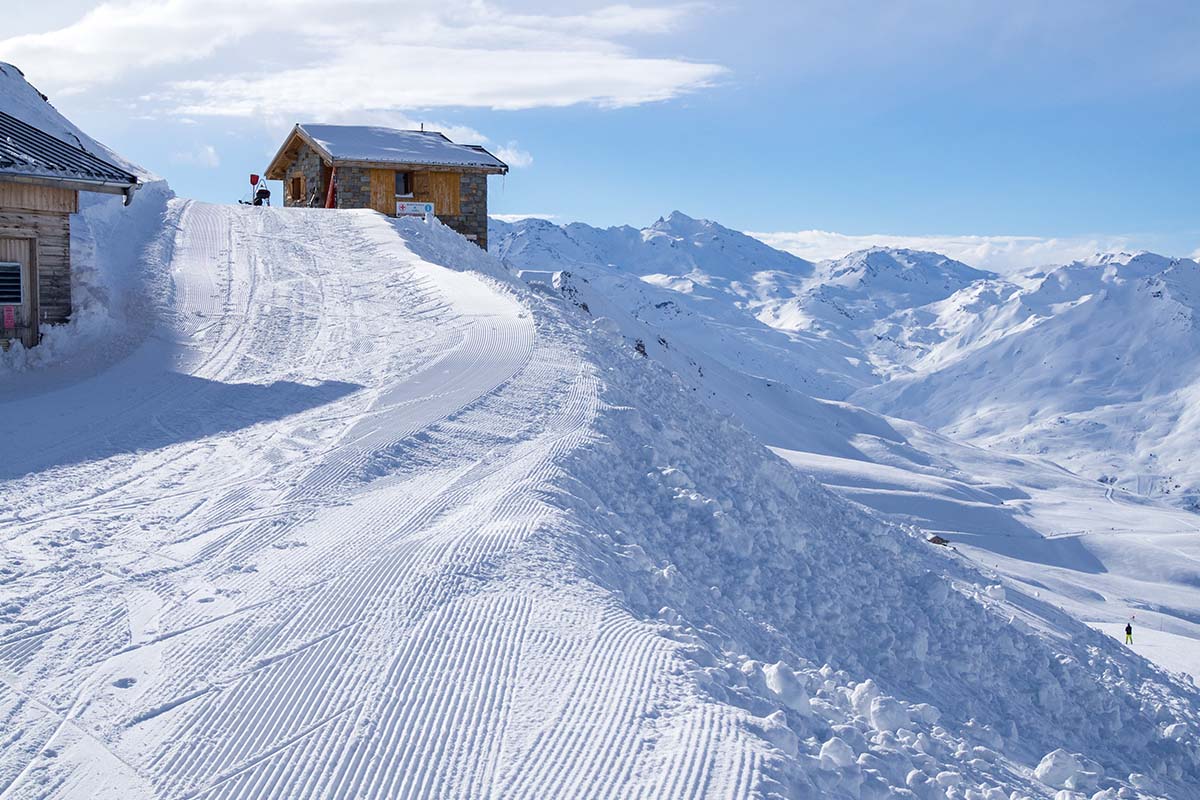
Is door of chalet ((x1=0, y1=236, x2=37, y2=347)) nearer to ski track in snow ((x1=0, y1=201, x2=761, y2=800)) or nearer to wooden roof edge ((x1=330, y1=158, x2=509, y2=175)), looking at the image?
ski track in snow ((x1=0, y1=201, x2=761, y2=800))

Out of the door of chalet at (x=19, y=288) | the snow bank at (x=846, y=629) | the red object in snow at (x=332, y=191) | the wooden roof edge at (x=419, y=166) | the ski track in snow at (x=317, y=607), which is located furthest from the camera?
the red object in snow at (x=332, y=191)

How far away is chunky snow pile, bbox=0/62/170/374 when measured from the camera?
13.0 meters

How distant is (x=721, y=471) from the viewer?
11.4m

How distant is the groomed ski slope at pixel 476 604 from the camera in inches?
188

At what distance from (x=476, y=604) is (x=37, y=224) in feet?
34.2

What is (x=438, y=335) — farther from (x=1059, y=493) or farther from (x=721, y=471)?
(x=1059, y=493)

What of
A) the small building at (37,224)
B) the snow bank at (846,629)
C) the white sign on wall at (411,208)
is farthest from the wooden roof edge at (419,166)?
the snow bank at (846,629)

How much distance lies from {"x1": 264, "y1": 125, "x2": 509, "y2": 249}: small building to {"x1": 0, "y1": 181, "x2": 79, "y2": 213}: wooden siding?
1451 cm

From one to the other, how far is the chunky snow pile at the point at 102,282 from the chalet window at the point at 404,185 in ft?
20.9

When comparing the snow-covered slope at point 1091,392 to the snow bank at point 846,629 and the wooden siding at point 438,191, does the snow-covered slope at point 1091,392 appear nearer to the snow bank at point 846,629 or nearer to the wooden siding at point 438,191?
the wooden siding at point 438,191

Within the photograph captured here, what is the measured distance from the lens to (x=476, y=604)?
6176 mm

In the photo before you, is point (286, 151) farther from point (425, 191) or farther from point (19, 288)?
point (19, 288)

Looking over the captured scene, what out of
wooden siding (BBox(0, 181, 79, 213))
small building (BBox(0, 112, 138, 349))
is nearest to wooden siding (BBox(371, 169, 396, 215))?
small building (BBox(0, 112, 138, 349))

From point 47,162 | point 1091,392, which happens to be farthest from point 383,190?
point 1091,392
